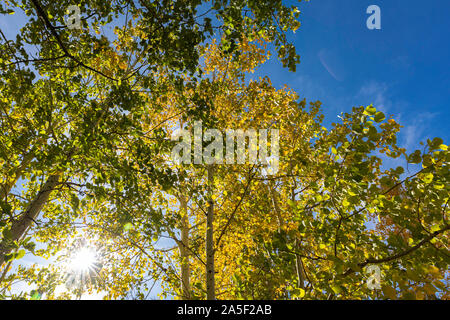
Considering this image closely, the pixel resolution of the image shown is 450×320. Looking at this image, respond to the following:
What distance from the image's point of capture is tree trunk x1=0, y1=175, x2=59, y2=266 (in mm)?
2859

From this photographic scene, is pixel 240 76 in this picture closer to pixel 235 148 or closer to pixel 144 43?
pixel 235 148

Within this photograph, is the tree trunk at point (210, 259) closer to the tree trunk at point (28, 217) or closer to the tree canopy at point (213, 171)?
the tree canopy at point (213, 171)

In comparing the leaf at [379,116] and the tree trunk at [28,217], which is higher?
the leaf at [379,116]

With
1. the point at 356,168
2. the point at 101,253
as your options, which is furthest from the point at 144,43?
the point at 101,253

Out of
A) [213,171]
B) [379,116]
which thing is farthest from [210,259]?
[379,116]

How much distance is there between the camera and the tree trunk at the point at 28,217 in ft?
9.38

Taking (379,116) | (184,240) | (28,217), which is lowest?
(184,240)

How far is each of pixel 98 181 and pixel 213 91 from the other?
2.65 m

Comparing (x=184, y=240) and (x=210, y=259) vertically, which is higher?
(x=184, y=240)

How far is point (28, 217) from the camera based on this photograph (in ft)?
10.5

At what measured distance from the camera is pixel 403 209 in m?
2.00

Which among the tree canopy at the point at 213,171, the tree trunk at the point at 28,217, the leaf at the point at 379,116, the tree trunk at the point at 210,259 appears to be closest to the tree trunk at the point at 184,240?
the tree canopy at the point at 213,171

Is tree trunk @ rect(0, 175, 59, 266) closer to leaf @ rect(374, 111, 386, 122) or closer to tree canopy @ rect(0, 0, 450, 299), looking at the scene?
tree canopy @ rect(0, 0, 450, 299)

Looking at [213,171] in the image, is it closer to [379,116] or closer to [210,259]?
[210,259]
